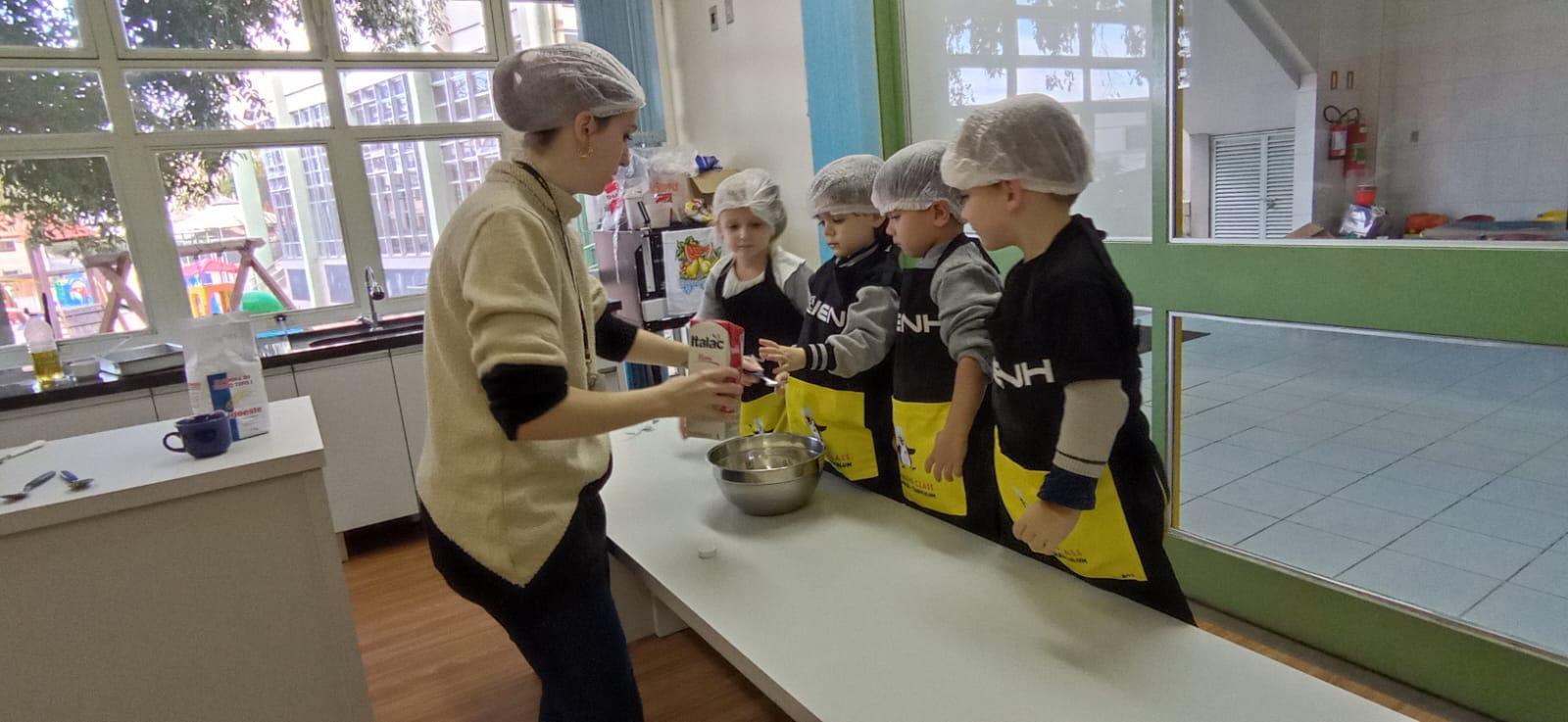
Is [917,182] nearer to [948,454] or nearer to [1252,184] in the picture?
[948,454]

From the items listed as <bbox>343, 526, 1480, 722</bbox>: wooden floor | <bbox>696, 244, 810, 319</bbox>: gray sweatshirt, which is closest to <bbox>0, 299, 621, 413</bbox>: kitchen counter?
<bbox>696, 244, 810, 319</bbox>: gray sweatshirt

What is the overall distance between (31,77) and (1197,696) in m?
4.13

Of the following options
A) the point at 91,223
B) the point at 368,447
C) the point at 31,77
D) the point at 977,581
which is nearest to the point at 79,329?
the point at 91,223

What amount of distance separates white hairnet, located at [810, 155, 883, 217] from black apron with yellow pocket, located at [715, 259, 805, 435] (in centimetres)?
38

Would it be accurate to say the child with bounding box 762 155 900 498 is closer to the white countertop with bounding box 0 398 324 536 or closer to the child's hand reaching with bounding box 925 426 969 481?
the child's hand reaching with bounding box 925 426 969 481

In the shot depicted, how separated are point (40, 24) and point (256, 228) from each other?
97 centimetres

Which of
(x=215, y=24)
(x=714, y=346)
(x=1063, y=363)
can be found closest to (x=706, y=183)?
(x=215, y=24)

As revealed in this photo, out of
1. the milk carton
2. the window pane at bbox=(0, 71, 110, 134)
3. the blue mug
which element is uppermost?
the window pane at bbox=(0, 71, 110, 134)

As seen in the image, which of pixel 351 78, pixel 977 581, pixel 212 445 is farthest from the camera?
pixel 351 78

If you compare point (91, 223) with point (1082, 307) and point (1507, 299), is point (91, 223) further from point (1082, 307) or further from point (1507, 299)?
point (1507, 299)

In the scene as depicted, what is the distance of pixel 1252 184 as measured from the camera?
214 centimetres

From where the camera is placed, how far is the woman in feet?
3.63

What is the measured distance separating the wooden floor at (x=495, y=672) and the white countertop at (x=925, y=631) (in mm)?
567

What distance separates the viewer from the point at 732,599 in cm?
133
